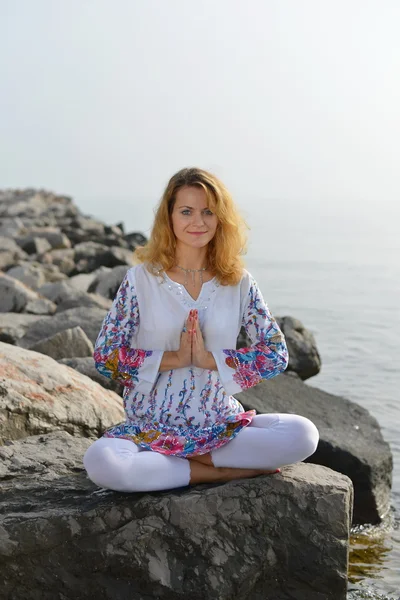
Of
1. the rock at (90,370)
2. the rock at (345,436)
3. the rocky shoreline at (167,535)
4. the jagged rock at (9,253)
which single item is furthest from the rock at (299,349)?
the jagged rock at (9,253)

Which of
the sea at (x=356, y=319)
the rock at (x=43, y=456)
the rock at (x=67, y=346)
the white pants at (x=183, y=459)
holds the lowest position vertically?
the sea at (x=356, y=319)

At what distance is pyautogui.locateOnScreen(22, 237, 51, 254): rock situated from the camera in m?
14.8

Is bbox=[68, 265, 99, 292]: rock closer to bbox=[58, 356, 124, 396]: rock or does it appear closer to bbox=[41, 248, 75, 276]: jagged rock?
bbox=[41, 248, 75, 276]: jagged rock

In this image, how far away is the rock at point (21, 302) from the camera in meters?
9.23

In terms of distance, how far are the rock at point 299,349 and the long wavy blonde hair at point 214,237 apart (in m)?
3.87

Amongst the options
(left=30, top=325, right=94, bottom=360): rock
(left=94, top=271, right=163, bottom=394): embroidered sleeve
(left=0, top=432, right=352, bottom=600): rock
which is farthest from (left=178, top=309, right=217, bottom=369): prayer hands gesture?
(left=30, top=325, right=94, bottom=360): rock

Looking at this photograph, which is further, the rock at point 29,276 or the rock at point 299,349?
the rock at point 29,276

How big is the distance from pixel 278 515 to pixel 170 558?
0.45 metres

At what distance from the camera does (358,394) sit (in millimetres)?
9203

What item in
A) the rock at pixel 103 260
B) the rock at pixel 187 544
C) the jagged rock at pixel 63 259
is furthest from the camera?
the jagged rock at pixel 63 259

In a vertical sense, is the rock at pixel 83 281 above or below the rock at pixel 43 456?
below

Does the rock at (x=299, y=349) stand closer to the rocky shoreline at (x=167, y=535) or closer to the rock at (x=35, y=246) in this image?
the rocky shoreline at (x=167, y=535)

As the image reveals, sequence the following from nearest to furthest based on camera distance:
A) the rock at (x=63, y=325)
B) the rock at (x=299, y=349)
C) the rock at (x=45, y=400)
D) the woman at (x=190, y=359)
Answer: the woman at (x=190, y=359) → the rock at (x=45, y=400) → the rock at (x=63, y=325) → the rock at (x=299, y=349)

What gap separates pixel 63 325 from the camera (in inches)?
294
